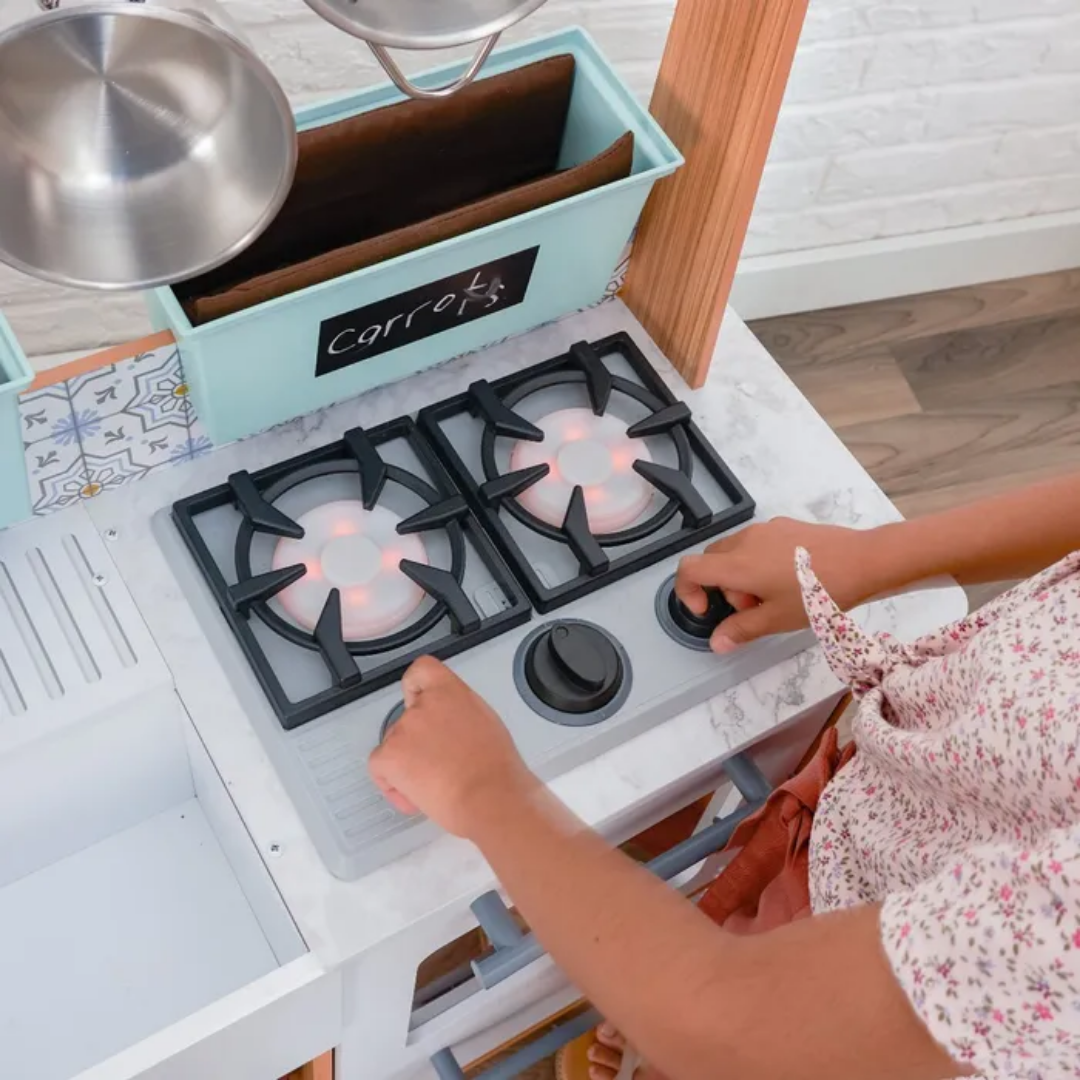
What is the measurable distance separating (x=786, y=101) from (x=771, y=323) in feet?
1.65

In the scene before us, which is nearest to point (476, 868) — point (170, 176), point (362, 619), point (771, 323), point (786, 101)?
point (362, 619)

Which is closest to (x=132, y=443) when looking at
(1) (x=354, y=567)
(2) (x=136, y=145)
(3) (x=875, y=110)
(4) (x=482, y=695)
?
(1) (x=354, y=567)

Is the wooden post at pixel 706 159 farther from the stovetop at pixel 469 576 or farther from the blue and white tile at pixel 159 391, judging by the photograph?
the blue and white tile at pixel 159 391

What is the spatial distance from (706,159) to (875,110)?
83cm

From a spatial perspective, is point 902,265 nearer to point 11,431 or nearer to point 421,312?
point 421,312

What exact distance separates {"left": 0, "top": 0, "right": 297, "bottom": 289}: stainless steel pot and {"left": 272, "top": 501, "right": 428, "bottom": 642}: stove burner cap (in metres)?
0.37

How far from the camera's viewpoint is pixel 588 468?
102cm

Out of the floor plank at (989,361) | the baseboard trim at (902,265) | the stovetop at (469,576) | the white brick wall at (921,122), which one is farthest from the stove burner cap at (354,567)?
the floor plank at (989,361)

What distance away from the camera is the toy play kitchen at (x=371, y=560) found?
0.89 meters

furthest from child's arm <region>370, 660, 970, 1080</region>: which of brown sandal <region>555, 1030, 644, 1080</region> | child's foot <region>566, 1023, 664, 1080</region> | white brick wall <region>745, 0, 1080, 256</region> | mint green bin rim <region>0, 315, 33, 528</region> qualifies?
white brick wall <region>745, 0, 1080, 256</region>

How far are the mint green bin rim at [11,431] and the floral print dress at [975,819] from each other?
51cm

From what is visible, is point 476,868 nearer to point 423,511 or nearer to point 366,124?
point 423,511

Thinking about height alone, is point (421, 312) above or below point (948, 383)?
below

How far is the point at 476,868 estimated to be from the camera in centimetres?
88
